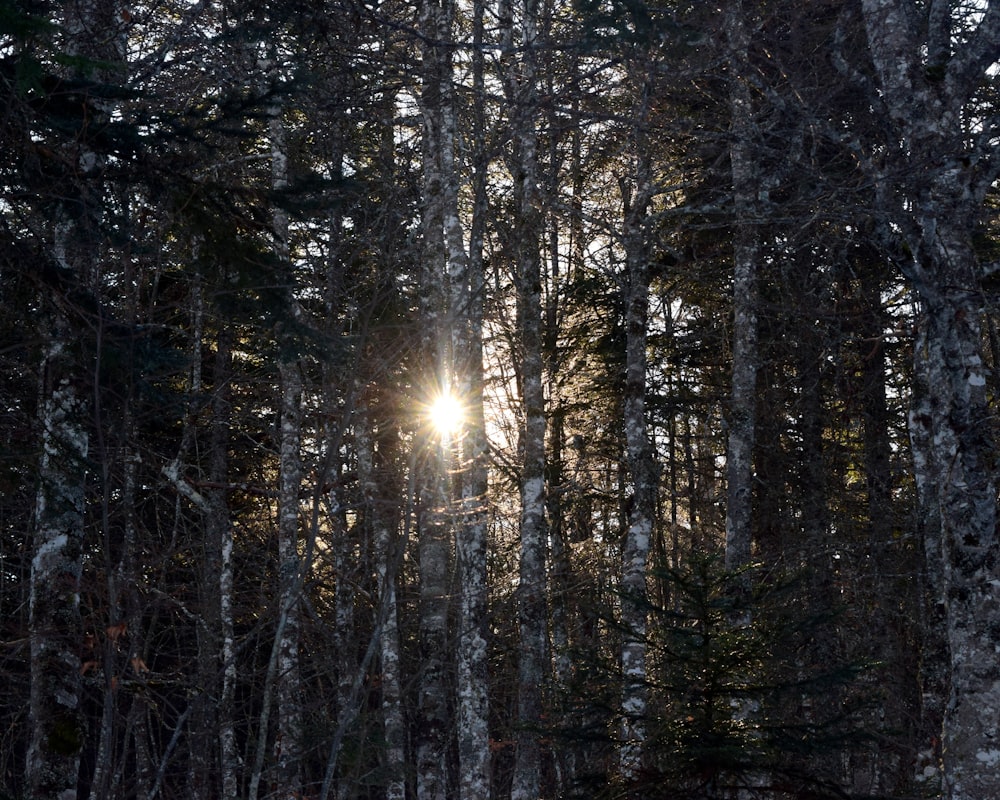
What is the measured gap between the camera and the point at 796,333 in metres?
15.9

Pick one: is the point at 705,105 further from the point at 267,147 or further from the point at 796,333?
the point at 267,147

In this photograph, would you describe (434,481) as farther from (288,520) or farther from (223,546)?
(223,546)

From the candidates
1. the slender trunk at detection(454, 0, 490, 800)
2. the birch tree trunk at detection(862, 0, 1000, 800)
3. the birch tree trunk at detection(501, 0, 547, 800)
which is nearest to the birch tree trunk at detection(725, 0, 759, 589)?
the birch tree trunk at detection(501, 0, 547, 800)

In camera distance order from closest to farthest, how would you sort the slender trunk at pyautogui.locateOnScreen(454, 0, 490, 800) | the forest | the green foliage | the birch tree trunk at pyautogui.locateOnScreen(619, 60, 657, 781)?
the green foliage
the forest
the slender trunk at pyautogui.locateOnScreen(454, 0, 490, 800)
the birch tree trunk at pyautogui.locateOnScreen(619, 60, 657, 781)

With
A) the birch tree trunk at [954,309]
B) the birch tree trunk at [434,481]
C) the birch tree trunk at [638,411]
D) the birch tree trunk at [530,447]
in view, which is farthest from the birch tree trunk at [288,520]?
the birch tree trunk at [954,309]

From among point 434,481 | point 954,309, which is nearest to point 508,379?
point 434,481

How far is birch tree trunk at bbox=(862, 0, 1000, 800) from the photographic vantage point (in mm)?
7457

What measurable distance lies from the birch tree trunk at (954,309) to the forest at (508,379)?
0.03 metres

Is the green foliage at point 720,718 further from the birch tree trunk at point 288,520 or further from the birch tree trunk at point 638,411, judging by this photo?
the birch tree trunk at point 288,520

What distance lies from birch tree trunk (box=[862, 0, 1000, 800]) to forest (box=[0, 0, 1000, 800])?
0.11 ft

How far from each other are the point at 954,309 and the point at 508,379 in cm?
910

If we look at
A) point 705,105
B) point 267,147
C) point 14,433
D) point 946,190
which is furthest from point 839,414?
point 14,433

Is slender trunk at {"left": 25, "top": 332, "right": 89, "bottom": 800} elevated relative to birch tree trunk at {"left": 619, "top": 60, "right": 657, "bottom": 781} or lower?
lower

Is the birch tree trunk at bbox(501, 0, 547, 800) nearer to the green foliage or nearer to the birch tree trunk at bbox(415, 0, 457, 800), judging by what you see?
the birch tree trunk at bbox(415, 0, 457, 800)
